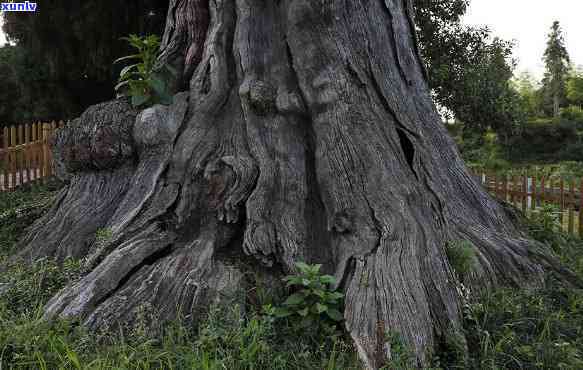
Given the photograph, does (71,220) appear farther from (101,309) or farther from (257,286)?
(257,286)

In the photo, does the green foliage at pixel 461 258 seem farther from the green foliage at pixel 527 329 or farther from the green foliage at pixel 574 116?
the green foliage at pixel 574 116

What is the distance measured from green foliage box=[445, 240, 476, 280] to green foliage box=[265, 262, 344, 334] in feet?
3.43

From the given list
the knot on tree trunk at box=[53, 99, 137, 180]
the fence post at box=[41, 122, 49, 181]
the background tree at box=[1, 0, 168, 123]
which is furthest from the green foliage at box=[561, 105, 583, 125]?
the knot on tree trunk at box=[53, 99, 137, 180]

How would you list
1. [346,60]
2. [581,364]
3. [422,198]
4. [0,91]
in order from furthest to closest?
[0,91] < [346,60] < [422,198] < [581,364]

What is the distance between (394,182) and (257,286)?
1.31 m

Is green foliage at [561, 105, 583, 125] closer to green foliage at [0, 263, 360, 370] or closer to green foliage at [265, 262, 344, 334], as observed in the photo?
green foliage at [265, 262, 344, 334]

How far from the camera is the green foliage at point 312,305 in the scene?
292cm

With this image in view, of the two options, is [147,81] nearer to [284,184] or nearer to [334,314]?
[284,184]

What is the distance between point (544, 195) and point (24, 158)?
35.8 ft

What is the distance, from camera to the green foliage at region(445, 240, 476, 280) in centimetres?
351

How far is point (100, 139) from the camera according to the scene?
438 cm

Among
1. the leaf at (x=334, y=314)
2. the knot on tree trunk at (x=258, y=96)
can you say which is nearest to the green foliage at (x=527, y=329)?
the leaf at (x=334, y=314)

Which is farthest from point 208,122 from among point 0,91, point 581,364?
point 0,91

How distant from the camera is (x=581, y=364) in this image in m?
2.72
